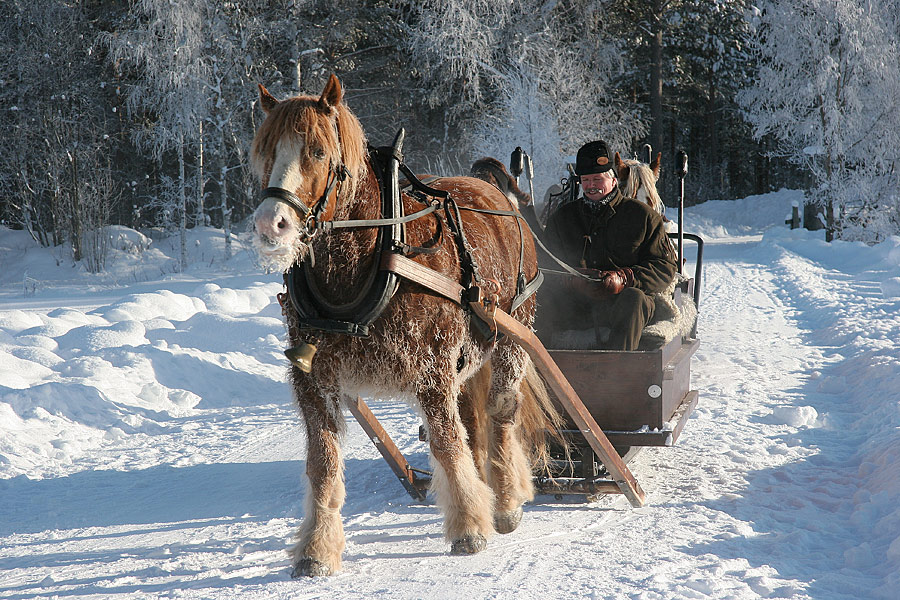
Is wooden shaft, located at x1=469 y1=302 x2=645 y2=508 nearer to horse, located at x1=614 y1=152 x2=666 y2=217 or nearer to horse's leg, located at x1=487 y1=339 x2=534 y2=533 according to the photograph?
horse's leg, located at x1=487 y1=339 x2=534 y2=533

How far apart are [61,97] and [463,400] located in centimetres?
1928

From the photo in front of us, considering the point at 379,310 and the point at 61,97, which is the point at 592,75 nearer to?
the point at 61,97

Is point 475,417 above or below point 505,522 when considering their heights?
above

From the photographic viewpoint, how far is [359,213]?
123 inches

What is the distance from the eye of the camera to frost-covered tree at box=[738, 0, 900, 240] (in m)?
20.7

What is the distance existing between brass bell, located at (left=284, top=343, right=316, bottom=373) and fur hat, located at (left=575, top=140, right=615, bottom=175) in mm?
2501

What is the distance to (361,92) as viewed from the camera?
2220 centimetres

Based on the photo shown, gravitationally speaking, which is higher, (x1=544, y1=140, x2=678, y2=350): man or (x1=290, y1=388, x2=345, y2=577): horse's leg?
(x1=544, y1=140, x2=678, y2=350): man

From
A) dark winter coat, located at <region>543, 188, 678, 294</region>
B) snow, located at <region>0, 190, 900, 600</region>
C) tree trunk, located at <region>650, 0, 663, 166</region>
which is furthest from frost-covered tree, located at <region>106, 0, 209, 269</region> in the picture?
tree trunk, located at <region>650, 0, 663, 166</region>

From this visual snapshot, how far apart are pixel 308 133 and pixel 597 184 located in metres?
2.56

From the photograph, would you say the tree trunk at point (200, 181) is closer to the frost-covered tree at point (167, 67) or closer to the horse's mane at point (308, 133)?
the frost-covered tree at point (167, 67)

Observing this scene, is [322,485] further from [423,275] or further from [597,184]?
[597,184]

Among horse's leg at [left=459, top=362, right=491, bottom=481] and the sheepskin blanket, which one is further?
the sheepskin blanket

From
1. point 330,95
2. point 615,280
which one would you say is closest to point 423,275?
point 330,95
